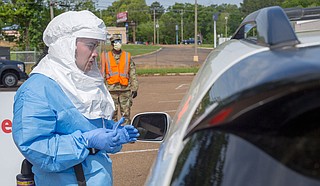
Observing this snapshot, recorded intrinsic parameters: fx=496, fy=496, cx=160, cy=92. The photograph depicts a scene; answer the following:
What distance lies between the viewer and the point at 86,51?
2732mm

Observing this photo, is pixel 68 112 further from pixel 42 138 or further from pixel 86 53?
pixel 86 53

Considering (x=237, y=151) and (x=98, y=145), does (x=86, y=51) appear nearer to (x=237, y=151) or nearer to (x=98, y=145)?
(x=98, y=145)

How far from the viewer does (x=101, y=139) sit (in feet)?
8.39

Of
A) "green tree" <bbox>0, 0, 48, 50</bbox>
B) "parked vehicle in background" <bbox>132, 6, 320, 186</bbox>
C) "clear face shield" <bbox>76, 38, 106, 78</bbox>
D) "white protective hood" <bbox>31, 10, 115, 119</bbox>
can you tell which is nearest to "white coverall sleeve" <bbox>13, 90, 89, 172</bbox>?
"white protective hood" <bbox>31, 10, 115, 119</bbox>

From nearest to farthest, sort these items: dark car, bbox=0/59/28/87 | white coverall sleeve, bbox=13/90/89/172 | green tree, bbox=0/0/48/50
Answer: white coverall sleeve, bbox=13/90/89/172 < dark car, bbox=0/59/28/87 < green tree, bbox=0/0/48/50

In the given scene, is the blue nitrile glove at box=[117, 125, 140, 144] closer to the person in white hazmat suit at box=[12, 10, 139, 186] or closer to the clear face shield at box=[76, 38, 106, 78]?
the person in white hazmat suit at box=[12, 10, 139, 186]

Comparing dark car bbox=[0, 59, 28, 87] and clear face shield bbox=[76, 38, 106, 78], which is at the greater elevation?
clear face shield bbox=[76, 38, 106, 78]

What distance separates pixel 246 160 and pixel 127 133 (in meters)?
1.61

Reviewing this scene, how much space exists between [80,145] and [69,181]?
0.24 m

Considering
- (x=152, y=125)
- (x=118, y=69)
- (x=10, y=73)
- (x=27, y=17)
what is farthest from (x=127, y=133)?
(x=27, y=17)

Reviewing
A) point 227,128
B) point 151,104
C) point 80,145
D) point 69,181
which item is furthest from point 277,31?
point 151,104

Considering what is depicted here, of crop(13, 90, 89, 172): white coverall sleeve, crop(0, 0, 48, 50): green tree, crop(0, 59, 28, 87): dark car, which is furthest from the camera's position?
crop(0, 0, 48, 50): green tree

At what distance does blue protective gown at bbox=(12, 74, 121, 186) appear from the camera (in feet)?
7.99

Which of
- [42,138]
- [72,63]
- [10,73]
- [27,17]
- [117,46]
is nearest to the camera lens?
[42,138]
